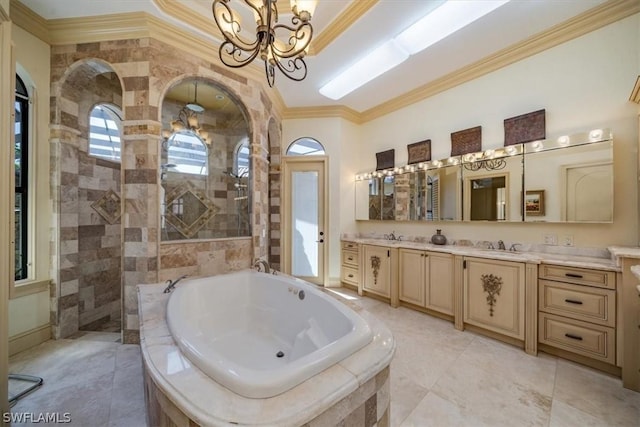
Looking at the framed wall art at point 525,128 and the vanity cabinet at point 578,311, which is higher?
the framed wall art at point 525,128

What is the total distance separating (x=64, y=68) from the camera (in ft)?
7.24

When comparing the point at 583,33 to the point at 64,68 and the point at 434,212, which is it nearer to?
Answer: the point at 434,212

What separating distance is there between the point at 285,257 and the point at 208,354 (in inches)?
114

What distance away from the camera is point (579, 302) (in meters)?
1.83

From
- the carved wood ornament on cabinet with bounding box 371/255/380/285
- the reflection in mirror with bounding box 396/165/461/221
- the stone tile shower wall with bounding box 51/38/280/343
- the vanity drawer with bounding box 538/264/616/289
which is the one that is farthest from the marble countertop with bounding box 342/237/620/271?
the stone tile shower wall with bounding box 51/38/280/343

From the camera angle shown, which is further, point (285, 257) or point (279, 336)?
point (285, 257)

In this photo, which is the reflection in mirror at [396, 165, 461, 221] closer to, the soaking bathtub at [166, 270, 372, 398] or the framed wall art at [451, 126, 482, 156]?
the framed wall art at [451, 126, 482, 156]

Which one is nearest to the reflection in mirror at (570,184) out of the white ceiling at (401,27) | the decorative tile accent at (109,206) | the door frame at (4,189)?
the white ceiling at (401,27)

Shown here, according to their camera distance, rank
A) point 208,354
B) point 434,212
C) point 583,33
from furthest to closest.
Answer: point 434,212 → point 583,33 → point 208,354

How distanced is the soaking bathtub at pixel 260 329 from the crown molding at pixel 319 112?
2734 mm

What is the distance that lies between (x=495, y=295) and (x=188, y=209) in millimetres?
3626

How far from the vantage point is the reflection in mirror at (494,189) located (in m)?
2.46

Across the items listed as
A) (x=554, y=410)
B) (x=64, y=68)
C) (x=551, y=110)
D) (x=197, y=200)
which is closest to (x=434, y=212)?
(x=551, y=110)

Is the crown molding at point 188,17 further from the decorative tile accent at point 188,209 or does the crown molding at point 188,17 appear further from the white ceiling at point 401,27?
the decorative tile accent at point 188,209
